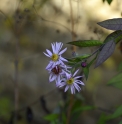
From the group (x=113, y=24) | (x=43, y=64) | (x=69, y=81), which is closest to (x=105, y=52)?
(x=113, y=24)

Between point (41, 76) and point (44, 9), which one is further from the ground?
point (44, 9)

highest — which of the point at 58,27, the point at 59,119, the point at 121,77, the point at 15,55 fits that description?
the point at 58,27

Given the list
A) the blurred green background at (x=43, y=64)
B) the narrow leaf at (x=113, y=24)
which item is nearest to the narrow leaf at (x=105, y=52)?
the narrow leaf at (x=113, y=24)

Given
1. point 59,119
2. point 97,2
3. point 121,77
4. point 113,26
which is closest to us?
point 113,26

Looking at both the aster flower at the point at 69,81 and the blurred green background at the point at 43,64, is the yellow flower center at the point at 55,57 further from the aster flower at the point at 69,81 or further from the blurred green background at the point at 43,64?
the blurred green background at the point at 43,64

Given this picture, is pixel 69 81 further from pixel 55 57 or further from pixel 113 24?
pixel 113 24

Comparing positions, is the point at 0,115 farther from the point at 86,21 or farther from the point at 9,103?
the point at 86,21

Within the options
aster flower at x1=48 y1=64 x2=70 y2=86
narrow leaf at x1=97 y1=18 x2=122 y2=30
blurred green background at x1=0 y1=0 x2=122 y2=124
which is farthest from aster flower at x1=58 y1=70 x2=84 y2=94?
blurred green background at x1=0 y1=0 x2=122 y2=124

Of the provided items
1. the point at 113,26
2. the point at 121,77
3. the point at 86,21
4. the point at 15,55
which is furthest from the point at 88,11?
the point at 113,26
